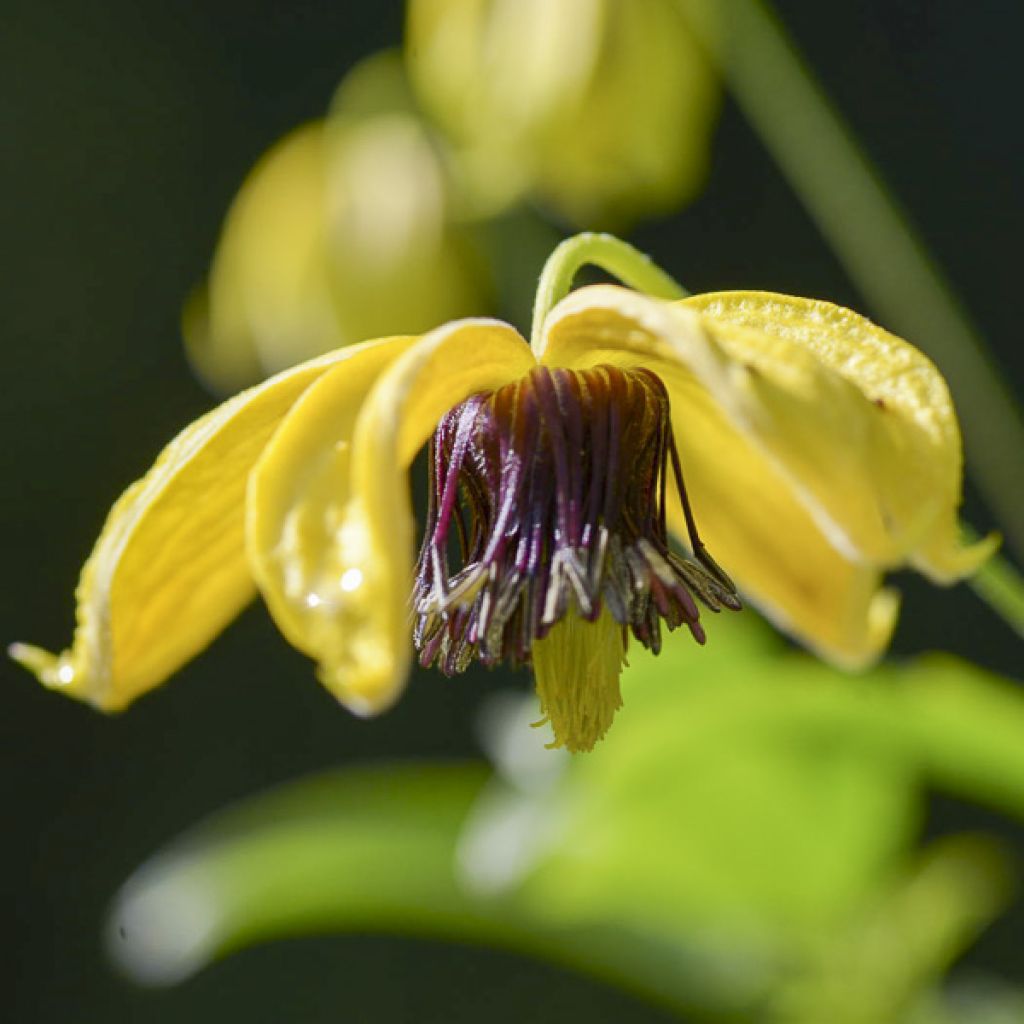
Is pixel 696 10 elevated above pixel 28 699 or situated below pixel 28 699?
above

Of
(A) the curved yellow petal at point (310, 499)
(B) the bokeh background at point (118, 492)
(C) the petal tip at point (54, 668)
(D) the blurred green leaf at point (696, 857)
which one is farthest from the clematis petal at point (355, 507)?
(B) the bokeh background at point (118, 492)

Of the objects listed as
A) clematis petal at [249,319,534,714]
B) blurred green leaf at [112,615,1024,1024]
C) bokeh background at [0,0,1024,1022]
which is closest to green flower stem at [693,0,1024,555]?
blurred green leaf at [112,615,1024,1024]

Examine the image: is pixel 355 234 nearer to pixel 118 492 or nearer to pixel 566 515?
pixel 566 515

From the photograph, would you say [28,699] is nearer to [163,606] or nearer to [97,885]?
[97,885]

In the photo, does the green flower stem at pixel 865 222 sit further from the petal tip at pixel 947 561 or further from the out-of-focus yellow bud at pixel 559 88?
the petal tip at pixel 947 561

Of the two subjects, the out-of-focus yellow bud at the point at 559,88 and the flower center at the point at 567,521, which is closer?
the flower center at the point at 567,521

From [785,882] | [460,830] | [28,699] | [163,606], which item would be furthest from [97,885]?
[163,606]
